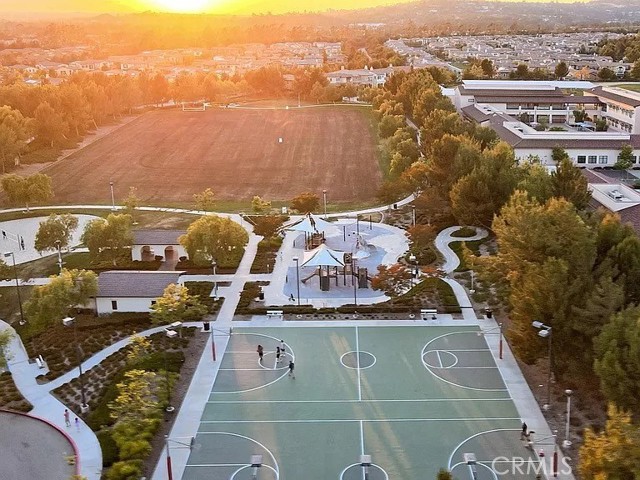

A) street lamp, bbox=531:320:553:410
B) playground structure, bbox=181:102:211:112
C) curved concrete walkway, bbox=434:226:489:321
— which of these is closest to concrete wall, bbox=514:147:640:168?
curved concrete walkway, bbox=434:226:489:321

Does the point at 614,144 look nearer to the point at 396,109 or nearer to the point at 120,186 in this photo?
the point at 396,109

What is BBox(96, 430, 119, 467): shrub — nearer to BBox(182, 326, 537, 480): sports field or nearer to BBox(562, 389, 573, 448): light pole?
BBox(182, 326, 537, 480): sports field

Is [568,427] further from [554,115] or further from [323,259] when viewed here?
[554,115]

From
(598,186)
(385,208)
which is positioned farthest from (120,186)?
(598,186)

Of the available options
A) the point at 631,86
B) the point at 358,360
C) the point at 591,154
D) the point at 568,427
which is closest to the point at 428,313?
the point at 358,360

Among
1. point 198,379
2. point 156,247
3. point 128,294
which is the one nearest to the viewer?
point 198,379
